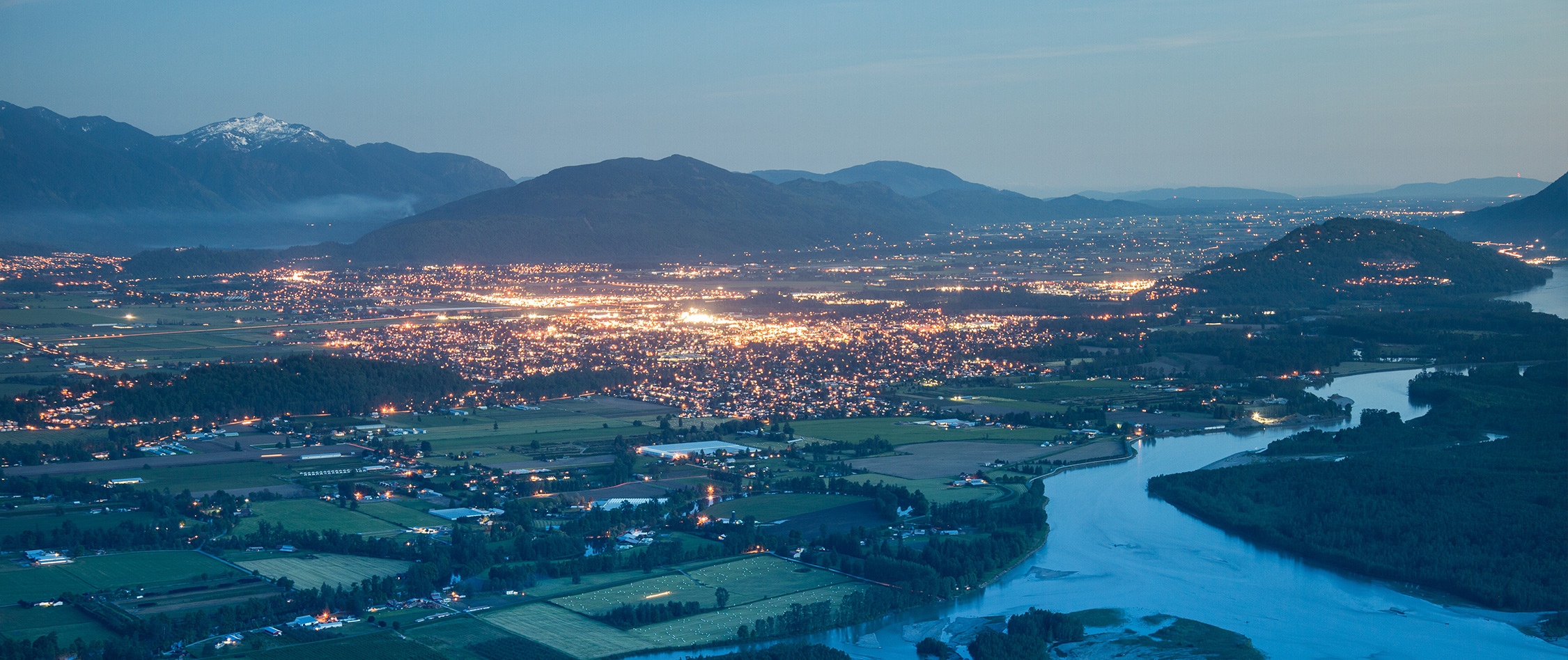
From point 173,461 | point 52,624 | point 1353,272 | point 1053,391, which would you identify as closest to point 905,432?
point 1053,391

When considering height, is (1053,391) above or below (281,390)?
below

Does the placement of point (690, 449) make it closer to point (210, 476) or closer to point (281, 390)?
point (210, 476)

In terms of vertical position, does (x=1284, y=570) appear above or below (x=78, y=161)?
below

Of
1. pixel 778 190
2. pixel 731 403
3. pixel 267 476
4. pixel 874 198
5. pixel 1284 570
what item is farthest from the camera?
pixel 874 198

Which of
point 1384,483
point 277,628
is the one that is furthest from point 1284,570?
point 277,628

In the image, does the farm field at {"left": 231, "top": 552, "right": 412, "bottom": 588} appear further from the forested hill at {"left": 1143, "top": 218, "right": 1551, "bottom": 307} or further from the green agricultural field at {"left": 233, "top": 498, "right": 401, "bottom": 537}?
the forested hill at {"left": 1143, "top": 218, "right": 1551, "bottom": 307}

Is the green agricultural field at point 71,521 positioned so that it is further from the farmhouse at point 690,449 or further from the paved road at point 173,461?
the farmhouse at point 690,449

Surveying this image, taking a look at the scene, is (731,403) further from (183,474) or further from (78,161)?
(78,161)
